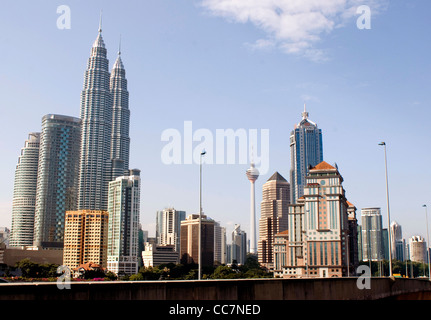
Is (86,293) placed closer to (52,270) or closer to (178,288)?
(178,288)

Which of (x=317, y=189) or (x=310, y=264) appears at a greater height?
(x=317, y=189)

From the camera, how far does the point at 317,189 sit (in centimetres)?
17438

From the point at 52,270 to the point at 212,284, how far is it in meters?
150

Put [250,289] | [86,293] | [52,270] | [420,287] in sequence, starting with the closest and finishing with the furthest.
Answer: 1. [86,293]
2. [250,289]
3. [420,287]
4. [52,270]

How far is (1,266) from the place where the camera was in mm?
182500

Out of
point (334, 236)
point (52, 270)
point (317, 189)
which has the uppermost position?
point (317, 189)

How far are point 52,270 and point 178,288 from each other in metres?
151
